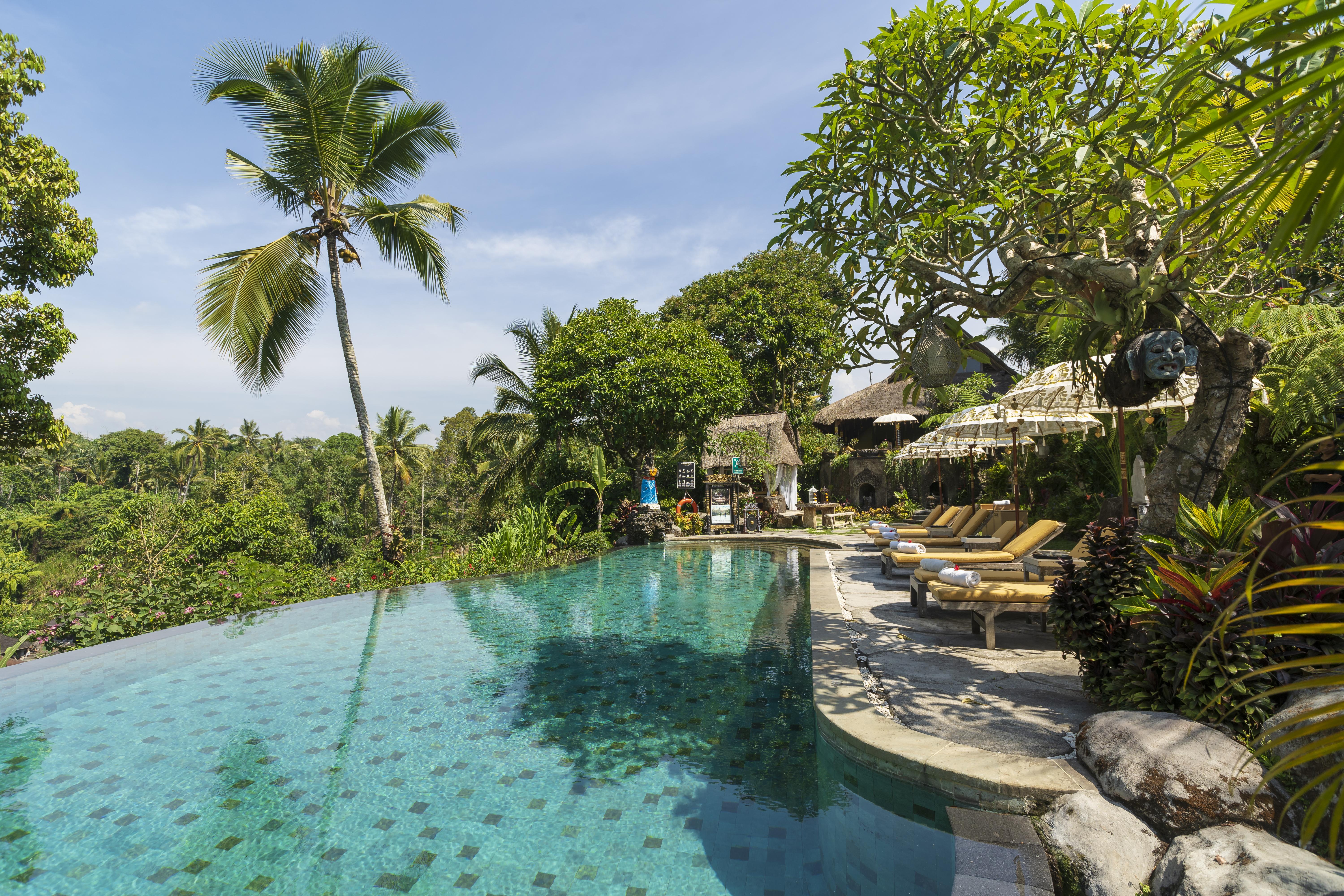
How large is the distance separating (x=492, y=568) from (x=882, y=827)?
10.3 m

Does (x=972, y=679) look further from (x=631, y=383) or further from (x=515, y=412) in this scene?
(x=515, y=412)

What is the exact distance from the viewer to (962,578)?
5723mm

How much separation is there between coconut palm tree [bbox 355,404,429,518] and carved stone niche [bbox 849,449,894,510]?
21.5 m

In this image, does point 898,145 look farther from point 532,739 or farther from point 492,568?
point 492,568

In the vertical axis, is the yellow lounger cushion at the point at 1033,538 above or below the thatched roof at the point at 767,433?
below

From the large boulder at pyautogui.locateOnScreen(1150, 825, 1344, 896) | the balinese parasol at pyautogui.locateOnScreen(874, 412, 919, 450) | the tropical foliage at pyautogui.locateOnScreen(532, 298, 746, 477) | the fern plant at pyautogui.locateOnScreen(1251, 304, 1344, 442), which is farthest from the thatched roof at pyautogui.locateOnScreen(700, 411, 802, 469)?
the large boulder at pyautogui.locateOnScreen(1150, 825, 1344, 896)

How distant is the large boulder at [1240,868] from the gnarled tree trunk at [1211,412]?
6.87ft

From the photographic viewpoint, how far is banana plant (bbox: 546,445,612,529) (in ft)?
56.0

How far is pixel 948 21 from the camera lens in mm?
3762

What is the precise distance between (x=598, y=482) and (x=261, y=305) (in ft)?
29.7

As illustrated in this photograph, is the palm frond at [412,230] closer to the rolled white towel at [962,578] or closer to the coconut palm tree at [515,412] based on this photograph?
the coconut palm tree at [515,412]

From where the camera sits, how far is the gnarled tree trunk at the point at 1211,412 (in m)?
3.71

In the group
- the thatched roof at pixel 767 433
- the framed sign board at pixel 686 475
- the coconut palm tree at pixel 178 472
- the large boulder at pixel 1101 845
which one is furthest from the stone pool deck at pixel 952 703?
the coconut palm tree at pixel 178 472

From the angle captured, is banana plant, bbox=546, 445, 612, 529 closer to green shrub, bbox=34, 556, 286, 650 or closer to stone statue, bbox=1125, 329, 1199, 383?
green shrub, bbox=34, 556, 286, 650
